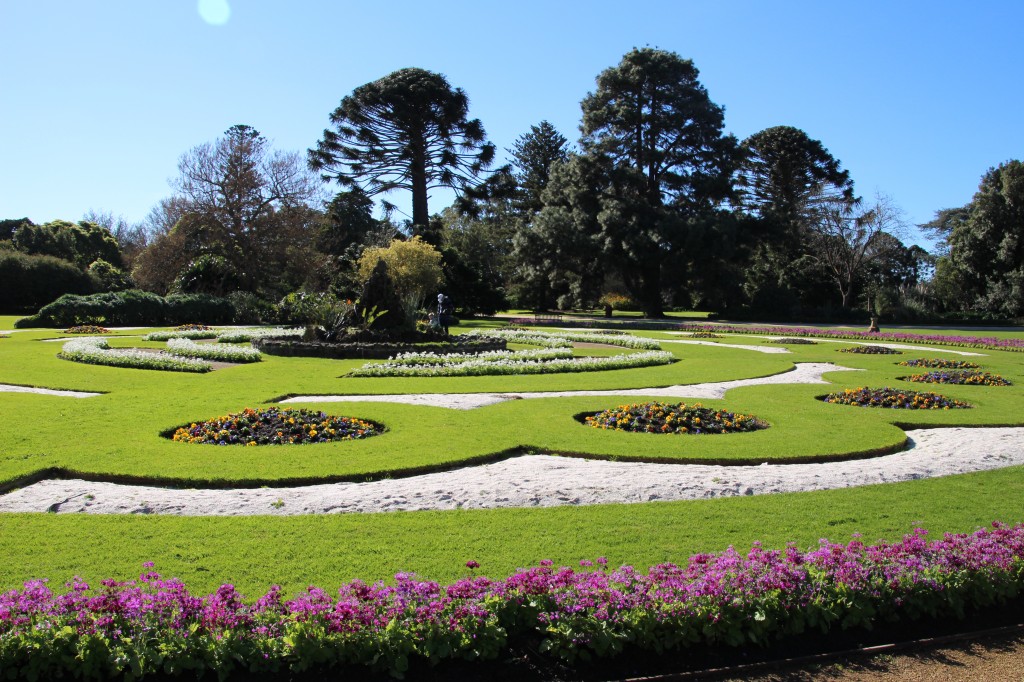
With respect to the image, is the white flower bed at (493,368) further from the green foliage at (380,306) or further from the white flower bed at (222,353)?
the green foliage at (380,306)

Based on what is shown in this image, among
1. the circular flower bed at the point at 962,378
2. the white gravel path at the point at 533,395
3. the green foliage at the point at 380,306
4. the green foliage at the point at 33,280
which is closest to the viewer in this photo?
the white gravel path at the point at 533,395

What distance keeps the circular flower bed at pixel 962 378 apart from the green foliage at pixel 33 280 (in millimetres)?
40760

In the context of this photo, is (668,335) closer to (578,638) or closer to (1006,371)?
(1006,371)

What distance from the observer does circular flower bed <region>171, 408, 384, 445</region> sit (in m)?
9.10

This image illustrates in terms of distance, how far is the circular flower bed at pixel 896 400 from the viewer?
464 inches

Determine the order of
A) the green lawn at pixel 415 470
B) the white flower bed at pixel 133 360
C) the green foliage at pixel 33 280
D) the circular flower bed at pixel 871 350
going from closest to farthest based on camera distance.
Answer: the green lawn at pixel 415 470 < the white flower bed at pixel 133 360 < the circular flower bed at pixel 871 350 < the green foliage at pixel 33 280

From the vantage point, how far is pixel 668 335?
31859 mm

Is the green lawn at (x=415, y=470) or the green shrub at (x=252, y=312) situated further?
the green shrub at (x=252, y=312)

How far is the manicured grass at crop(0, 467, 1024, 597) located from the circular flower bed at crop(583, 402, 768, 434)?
3.09 metres

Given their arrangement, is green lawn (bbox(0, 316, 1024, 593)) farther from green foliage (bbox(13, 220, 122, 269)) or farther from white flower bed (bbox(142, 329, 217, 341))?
green foliage (bbox(13, 220, 122, 269))

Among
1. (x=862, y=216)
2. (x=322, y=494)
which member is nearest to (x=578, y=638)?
(x=322, y=494)

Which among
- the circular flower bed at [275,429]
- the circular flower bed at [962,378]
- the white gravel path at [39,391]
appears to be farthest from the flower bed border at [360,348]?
the circular flower bed at [962,378]

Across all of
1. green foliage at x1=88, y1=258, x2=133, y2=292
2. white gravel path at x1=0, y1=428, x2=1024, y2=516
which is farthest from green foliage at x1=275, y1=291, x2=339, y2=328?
green foliage at x1=88, y1=258, x2=133, y2=292

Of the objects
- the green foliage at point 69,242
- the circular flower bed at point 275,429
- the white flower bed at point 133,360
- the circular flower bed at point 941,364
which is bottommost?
the circular flower bed at point 941,364
